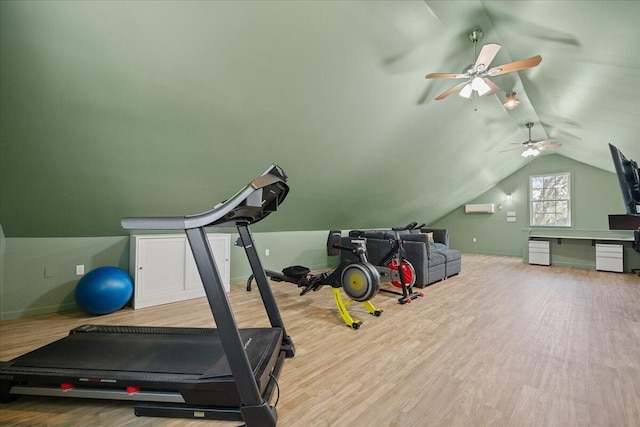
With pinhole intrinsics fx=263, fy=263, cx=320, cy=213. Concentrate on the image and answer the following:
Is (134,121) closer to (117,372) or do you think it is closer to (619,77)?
(117,372)

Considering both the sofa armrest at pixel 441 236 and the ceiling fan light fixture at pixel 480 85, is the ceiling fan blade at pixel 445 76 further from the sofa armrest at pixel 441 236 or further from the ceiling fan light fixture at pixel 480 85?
the sofa armrest at pixel 441 236

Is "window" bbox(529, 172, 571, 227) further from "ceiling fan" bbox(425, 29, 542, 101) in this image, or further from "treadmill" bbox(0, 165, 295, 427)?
"treadmill" bbox(0, 165, 295, 427)

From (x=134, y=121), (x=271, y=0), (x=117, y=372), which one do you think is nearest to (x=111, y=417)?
(x=117, y=372)

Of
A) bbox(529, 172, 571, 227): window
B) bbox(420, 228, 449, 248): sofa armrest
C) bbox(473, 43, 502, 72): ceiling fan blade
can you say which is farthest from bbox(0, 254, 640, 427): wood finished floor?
bbox(529, 172, 571, 227): window

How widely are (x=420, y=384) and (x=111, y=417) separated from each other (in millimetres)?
1879

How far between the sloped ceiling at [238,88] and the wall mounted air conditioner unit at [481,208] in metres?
4.27

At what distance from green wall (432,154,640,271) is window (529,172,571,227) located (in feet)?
0.41

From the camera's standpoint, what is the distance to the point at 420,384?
5.82ft

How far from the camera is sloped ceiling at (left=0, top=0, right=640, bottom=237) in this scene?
200cm

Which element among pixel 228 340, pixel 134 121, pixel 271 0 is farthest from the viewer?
pixel 134 121

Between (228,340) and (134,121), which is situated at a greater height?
(134,121)

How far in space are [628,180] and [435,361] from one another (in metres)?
2.10

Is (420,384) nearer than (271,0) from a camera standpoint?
Yes

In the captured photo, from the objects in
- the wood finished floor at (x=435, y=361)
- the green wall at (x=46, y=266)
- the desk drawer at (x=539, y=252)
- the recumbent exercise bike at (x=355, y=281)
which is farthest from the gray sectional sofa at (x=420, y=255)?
the green wall at (x=46, y=266)
